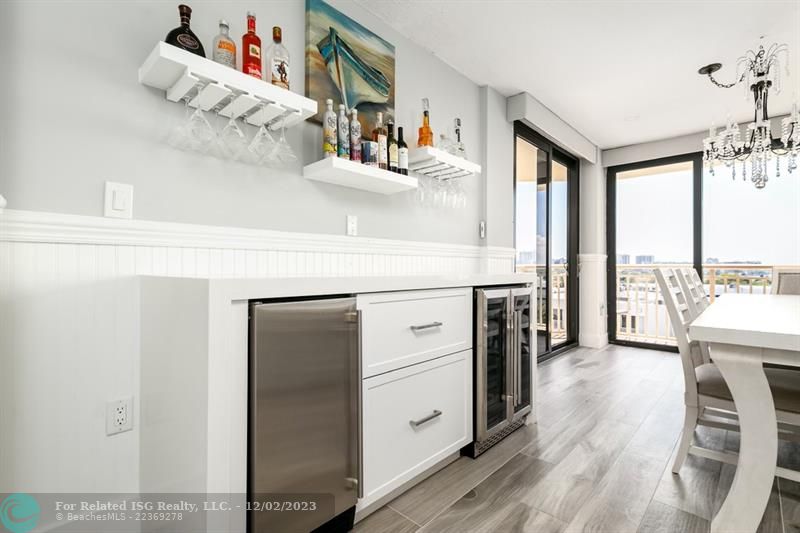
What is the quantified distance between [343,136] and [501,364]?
146 centimetres

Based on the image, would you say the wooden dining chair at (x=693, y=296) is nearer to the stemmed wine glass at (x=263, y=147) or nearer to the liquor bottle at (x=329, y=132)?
the liquor bottle at (x=329, y=132)

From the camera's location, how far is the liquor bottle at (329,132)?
6.02 ft

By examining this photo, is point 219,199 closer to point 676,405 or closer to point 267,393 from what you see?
point 267,393

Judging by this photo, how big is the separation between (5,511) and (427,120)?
244 centimetres

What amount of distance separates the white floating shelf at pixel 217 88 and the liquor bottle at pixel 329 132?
0.20 meters

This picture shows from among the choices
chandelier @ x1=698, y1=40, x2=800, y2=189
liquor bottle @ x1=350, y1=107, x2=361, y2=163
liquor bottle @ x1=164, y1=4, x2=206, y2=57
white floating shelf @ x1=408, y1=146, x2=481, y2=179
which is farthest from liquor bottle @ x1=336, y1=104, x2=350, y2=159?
chandelier @ x1=698, y1=40, x2=800, y2=189

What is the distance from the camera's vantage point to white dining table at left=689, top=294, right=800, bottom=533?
3.97ft

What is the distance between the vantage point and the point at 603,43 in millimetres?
2588

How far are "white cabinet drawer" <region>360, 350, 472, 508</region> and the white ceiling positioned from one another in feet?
6.46

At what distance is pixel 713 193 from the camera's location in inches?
176

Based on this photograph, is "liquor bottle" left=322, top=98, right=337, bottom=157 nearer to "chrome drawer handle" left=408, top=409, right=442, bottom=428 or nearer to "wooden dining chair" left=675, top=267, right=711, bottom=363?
"chrome drawer handle" left=408, top=409, right=442, bottom=428

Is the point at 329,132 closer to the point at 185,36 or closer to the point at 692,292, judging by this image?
the point at 185,36

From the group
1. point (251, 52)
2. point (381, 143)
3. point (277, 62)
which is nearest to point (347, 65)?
point (381, 143)

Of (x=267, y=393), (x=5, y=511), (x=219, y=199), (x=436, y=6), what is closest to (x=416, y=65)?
(x=436, y=6)
